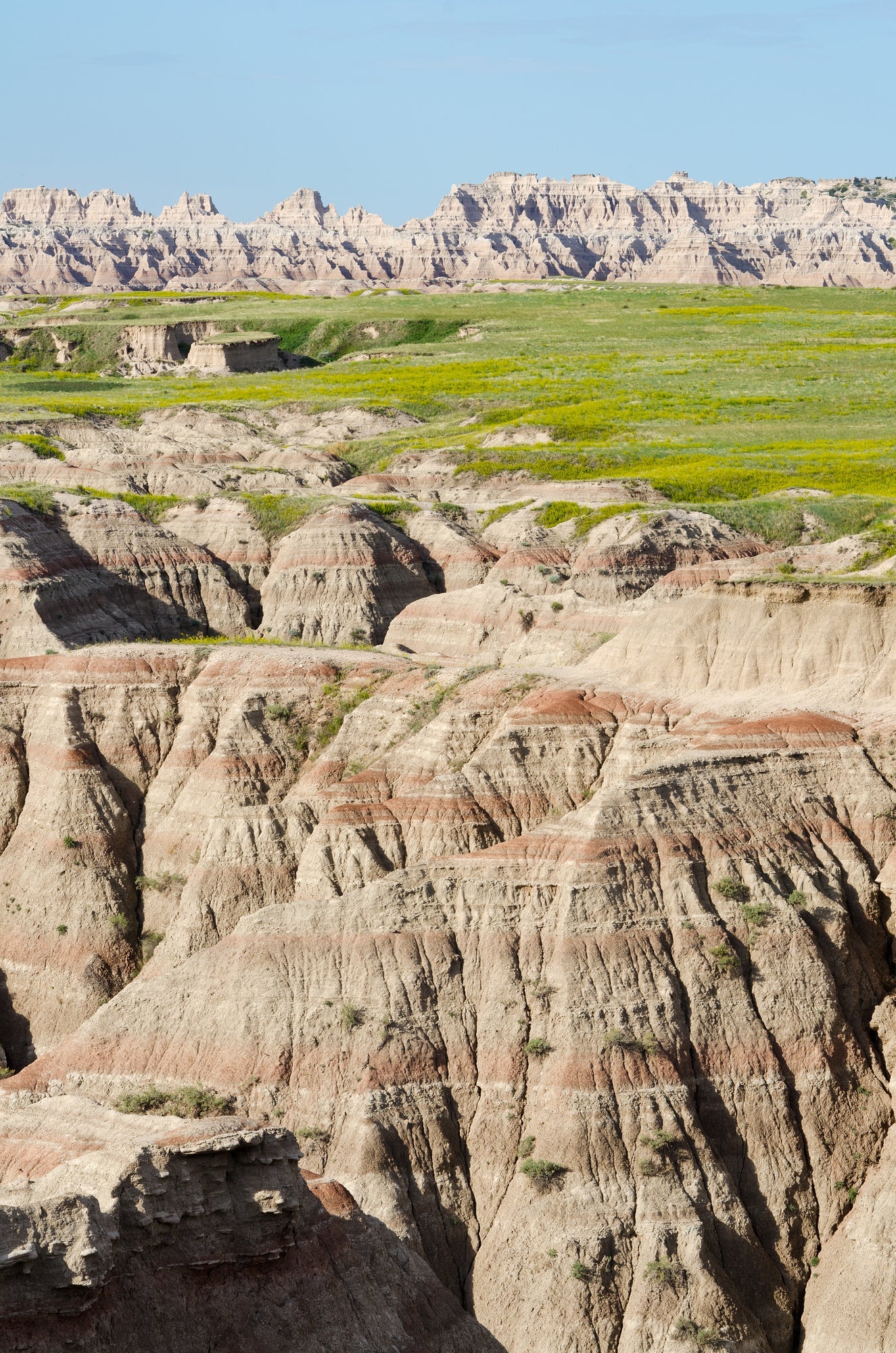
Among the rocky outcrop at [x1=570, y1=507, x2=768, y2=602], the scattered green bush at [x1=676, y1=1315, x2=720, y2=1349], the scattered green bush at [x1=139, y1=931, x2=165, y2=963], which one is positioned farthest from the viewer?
the rocky outcrop at [x1=570, y1=507, x2=768, y2=602]

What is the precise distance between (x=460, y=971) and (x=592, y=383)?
94.6 metres

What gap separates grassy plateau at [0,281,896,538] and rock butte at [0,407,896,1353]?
34198 mm

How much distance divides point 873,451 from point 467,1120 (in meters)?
66.8

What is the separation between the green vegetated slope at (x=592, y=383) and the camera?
95.1 m

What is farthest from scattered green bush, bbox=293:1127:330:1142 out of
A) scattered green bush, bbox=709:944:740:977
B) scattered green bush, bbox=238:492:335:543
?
scattered green bush, bbox=238:492:335:543

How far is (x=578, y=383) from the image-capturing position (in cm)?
12800

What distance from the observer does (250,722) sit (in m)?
48.9

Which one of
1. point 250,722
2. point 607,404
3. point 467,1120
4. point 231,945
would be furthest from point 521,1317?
point 607,404

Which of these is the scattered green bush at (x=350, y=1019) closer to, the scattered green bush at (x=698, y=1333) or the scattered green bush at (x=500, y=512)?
the scattered green bush at (x=698, y=1333)

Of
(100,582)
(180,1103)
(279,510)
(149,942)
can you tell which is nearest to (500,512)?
(279,510)

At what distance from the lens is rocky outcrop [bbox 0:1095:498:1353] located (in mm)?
26203

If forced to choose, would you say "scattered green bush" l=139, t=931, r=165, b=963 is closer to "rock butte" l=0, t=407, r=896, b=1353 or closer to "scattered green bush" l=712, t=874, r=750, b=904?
"rock butte" l=0, t=407, r=896, b=1353

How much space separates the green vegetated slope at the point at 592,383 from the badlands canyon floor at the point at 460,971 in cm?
2917

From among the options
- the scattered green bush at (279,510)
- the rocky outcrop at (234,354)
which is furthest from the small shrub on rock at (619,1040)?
the rocky outcrop at (234,354)
